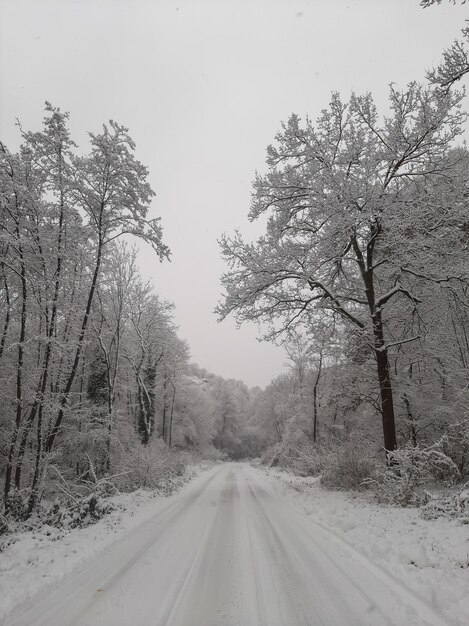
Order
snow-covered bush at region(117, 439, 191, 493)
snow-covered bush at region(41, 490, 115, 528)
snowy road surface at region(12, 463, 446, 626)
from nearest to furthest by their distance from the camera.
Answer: snowy road surface at region(12, 463, 446, 626) < snow-covered bush at region(41, 490, 115, 528) < snow-covered bush at region(117, 439, 191, 493)

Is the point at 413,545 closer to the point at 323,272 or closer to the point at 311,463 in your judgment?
the point at 323,272

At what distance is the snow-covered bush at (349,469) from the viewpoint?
40.1 ft

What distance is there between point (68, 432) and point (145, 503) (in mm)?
6318

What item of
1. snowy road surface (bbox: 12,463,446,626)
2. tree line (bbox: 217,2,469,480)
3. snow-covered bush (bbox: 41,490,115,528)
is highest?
tree line (bbox: 217,2,469,480)

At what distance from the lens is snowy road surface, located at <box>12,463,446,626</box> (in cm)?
385

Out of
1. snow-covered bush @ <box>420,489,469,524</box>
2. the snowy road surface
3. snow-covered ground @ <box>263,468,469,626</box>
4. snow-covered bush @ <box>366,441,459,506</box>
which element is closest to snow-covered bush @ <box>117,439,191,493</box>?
the snowy road surface

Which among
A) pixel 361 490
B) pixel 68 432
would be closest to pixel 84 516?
pixel 68 432

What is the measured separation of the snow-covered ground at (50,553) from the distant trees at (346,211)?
6700 millimetres

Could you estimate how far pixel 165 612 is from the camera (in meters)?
4.02

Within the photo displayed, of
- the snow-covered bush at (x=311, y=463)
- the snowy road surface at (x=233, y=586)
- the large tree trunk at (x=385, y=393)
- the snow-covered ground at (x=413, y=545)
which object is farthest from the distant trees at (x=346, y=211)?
the snow-covered bush at (x=311, y=463)

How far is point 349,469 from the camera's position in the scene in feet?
42.0

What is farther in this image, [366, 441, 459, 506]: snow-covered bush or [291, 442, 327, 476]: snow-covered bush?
[291, 442, 327, 476]: snow-covered bush

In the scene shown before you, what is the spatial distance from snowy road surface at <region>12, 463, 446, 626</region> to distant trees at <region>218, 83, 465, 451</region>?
19.3ft

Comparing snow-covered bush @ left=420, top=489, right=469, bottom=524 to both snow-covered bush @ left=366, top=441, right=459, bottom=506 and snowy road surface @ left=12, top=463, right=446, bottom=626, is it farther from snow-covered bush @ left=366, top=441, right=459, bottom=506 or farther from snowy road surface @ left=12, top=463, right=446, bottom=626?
snowy road surface @ left=12, top=463, right=446, bottom=626
